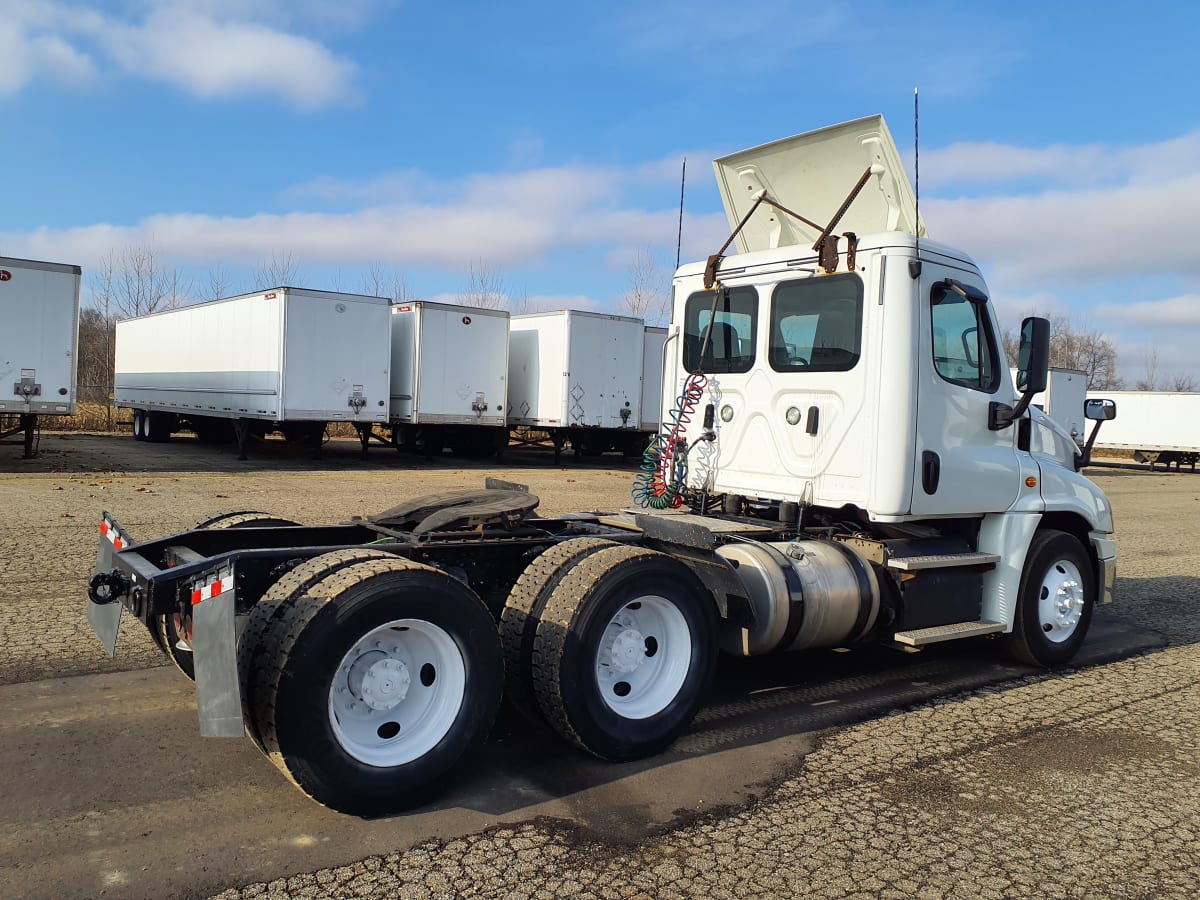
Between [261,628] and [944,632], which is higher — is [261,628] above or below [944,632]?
above

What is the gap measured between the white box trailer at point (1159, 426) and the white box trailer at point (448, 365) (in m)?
26.1

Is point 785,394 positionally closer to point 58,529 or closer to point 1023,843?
point 1023,843

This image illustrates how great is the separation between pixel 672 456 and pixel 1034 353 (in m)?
2.47

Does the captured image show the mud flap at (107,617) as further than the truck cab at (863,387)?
No

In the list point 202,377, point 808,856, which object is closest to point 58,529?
point 808,856

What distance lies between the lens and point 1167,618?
813 centimetres

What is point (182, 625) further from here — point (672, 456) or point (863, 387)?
point (863, 387)

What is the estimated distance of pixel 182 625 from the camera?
393cm

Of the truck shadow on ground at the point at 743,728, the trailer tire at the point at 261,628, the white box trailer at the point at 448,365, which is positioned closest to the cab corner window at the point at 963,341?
the truck shadow on ground at the point at 743,728

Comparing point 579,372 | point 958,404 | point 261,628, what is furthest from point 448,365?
point 261,628

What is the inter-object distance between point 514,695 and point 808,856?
1532 millimetres

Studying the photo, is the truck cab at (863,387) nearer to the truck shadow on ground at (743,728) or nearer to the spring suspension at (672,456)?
the spring suspension at (672,456)

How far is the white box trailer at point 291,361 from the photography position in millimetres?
19188

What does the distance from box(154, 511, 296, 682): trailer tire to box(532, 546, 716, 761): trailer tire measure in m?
1.55
